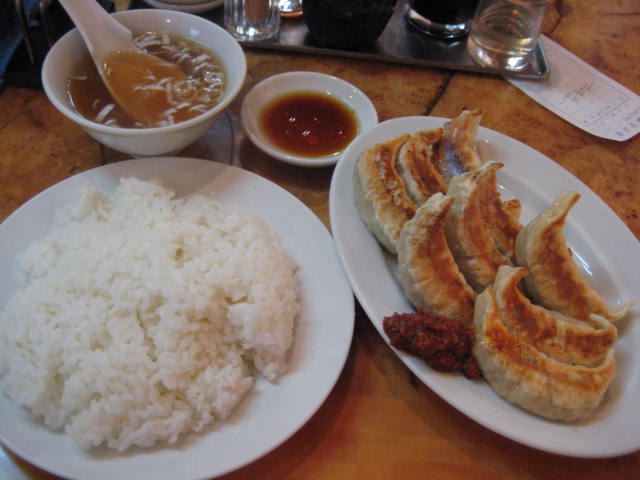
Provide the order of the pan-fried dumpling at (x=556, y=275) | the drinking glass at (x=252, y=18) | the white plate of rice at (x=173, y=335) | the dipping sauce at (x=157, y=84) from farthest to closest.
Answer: the drinking glass at (x=252, y=18) → the dipping sauce at (x=157, y=84) → the pan-fried dumpling at (x=556, y=275) → the white plate of rice at (x=173, y=335)

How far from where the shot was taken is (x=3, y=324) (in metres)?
1.36

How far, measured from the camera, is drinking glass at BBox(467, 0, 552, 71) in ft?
8.50

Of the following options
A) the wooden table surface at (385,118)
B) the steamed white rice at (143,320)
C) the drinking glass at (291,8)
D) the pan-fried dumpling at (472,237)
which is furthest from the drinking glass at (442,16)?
the steamed white rice at (143,320)

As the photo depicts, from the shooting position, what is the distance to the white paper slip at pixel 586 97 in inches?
98.6

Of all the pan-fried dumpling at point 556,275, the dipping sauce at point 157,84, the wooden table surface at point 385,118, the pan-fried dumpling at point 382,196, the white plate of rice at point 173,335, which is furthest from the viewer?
the dipping sauce at point 157,84

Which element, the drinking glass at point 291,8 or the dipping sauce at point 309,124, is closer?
the dipping sauce at point 309,124

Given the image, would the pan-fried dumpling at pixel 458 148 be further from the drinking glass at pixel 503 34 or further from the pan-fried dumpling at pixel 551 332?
the drinking glass at pixel 503 34

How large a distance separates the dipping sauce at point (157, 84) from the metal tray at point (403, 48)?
65 cm

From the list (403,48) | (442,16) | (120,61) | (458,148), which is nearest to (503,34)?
(442,16)

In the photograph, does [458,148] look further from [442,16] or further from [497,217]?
[442,16]

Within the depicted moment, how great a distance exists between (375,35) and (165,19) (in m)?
1.09

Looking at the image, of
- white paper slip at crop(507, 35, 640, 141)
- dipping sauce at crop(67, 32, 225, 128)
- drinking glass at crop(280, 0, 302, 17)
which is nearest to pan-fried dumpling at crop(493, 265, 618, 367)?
dipping sauce at crop(67, 32, 225, 128)

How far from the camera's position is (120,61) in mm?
1926

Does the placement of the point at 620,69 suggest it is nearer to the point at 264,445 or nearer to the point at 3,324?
the point at 264,445
